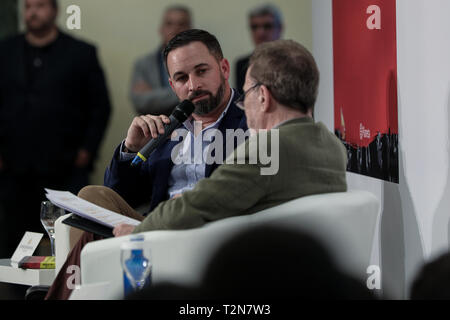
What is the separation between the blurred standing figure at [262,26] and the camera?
5.29m

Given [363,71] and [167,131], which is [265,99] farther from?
[363,71]

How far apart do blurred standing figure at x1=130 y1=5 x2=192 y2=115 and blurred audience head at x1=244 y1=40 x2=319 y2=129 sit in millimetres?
3471

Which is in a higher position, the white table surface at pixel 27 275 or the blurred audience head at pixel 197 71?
the blurred audience head at pixel 197 71

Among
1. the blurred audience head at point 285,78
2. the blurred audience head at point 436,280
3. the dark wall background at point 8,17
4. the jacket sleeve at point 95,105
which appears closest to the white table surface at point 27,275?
the blurred audience head at point 285,78

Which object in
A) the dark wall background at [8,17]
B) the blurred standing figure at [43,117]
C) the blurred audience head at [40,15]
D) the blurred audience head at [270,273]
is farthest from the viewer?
the dark wall background at [8,17]

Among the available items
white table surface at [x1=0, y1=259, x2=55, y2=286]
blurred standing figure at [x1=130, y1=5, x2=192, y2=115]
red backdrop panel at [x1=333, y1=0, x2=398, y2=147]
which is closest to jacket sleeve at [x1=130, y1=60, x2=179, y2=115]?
blurred standing figure at [x1=130, y1=5, x2=192, y2=115]

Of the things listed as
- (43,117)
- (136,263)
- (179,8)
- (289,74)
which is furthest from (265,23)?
(136,263)

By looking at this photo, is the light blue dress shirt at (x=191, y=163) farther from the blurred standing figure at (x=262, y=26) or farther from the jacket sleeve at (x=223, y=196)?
the blurred standing figure at (x=262, y=26)

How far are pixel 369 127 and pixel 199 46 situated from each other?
846 mm

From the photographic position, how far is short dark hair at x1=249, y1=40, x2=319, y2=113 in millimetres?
1786

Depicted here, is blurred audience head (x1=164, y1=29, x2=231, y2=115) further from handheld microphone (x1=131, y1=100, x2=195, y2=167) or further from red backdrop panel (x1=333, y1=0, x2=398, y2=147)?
red backdrop panel (x1=333, y1=0, x2=398, y2=147)

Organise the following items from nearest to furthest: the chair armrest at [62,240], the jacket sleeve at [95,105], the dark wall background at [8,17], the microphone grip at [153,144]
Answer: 1. the microphone grip at [153,144]
2. the chair armrest at [62,240]
3. the jacket sleeve at [95,105]
4. the dark wall background at [8,17]

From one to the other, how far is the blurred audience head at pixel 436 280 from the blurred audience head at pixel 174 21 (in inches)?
197

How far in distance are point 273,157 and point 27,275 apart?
1.36 meters
